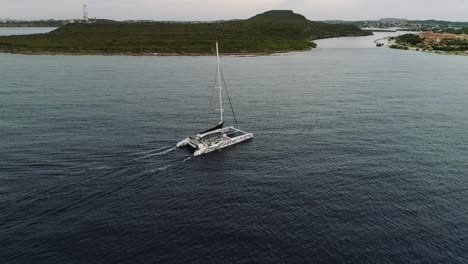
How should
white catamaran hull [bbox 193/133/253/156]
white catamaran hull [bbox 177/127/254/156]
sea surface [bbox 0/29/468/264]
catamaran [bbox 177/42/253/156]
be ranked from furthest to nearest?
1. catamaran [bbox 177/42/253/156]
2. white catamaran hull [bbox 177/127/254/156]
3. white catamaran hull [bbox 193/133/253/156]
4. sea surface [bbox 0/29/468/264]

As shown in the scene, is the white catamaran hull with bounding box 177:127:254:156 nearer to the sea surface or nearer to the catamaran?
the catamaran

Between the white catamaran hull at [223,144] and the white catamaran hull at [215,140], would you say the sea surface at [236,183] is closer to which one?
the white catamaran hull at [223,144]

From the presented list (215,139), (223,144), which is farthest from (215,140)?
(223,144)

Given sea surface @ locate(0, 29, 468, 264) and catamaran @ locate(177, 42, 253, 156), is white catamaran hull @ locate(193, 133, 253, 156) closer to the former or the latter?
catamaran @ locate(177, 42, 253, 156)

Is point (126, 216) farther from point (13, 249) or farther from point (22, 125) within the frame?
point (22, 125)

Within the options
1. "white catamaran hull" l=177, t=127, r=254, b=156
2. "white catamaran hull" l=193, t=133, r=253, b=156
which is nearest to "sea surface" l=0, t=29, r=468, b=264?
"white catamaran hull" l=193, t=133, r=253, b=156

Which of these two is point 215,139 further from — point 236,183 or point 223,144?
point 236,183

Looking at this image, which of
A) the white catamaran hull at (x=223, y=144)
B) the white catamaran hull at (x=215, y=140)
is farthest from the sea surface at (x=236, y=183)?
the white catamaran hull at (x=215, y=140)

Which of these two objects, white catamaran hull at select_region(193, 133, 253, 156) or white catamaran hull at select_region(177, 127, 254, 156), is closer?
white catamaran hull at select_region(193, 133, 253, 156)

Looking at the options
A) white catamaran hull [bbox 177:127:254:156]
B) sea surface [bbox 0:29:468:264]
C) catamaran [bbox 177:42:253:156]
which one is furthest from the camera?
catamaran [bbox 177:42:253:156]
